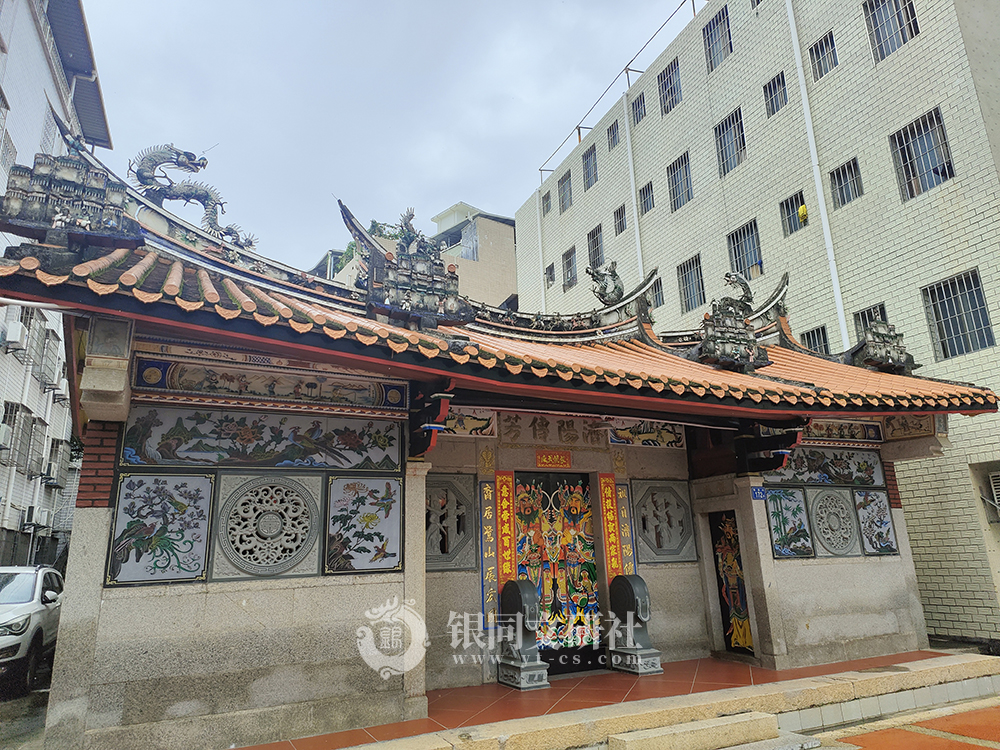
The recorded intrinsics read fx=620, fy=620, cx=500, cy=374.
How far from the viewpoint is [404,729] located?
5.02 metres

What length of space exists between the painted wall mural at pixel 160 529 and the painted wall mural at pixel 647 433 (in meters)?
4.60

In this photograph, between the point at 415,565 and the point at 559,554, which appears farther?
the point at 559,554

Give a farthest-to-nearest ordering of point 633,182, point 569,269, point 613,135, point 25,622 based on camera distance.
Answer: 1. point 569,269
2. point 613,135
3. point 633,182
4. point 25,622

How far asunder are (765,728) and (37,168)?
7217 millimetres

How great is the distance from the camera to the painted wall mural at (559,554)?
7355 millimetres

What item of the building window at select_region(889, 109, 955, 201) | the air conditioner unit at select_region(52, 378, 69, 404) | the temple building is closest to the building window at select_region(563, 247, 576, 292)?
the building window at select_region(889, 109, 955, 201)

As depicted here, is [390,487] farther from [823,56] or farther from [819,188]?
[823,56]

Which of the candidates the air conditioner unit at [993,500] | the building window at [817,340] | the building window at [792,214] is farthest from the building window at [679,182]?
the air conditioner unit at [993,500]

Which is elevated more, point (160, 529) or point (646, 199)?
point (646, 199)

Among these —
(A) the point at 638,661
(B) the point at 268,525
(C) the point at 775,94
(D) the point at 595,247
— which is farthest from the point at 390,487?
(D) the point at 595,247

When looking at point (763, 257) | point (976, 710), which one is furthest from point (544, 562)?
point (763, 257)

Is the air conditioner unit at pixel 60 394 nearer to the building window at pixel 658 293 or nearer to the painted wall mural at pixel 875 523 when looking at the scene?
the building window at pixel 658 293

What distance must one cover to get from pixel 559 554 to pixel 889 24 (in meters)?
12.7

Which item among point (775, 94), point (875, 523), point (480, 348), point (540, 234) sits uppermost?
point (540, 234)
